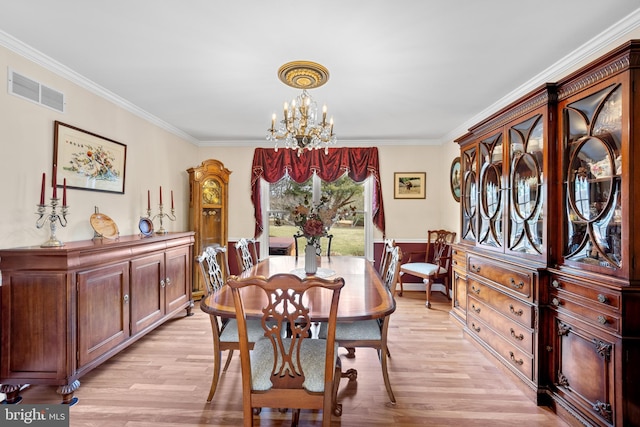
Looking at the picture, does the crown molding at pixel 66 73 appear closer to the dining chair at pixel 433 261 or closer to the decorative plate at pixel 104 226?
the decorative plate at pixel 104 226

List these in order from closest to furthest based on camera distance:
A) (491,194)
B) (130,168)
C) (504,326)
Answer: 1. (504,326)
2. (491,194)
3. (130,168)

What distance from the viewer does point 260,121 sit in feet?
12.5

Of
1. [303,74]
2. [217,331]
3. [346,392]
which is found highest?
[303,74]

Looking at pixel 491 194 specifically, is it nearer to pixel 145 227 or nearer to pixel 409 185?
pixel 409 185

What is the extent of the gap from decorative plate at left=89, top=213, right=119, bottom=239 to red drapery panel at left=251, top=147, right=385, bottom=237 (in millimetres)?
2236

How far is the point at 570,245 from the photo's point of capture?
1.86m

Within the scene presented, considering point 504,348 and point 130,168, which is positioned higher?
point 130,168

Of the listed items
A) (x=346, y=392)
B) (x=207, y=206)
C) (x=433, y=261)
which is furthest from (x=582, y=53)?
(x=207, y=206)

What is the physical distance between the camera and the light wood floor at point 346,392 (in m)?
1.84

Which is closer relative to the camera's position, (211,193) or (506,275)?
(506,275)

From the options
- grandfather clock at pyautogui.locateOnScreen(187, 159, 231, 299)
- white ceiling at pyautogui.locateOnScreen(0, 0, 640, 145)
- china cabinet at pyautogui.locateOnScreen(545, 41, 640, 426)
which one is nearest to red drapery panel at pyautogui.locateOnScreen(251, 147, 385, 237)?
grandfather clock at pyautogui.locateOnScreen(187, 159, 231, 299)

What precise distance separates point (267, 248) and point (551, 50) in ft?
13.8

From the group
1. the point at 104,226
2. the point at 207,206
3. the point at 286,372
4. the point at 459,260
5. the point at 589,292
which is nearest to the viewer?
the point at 286,372

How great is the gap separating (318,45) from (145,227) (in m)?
2.52
